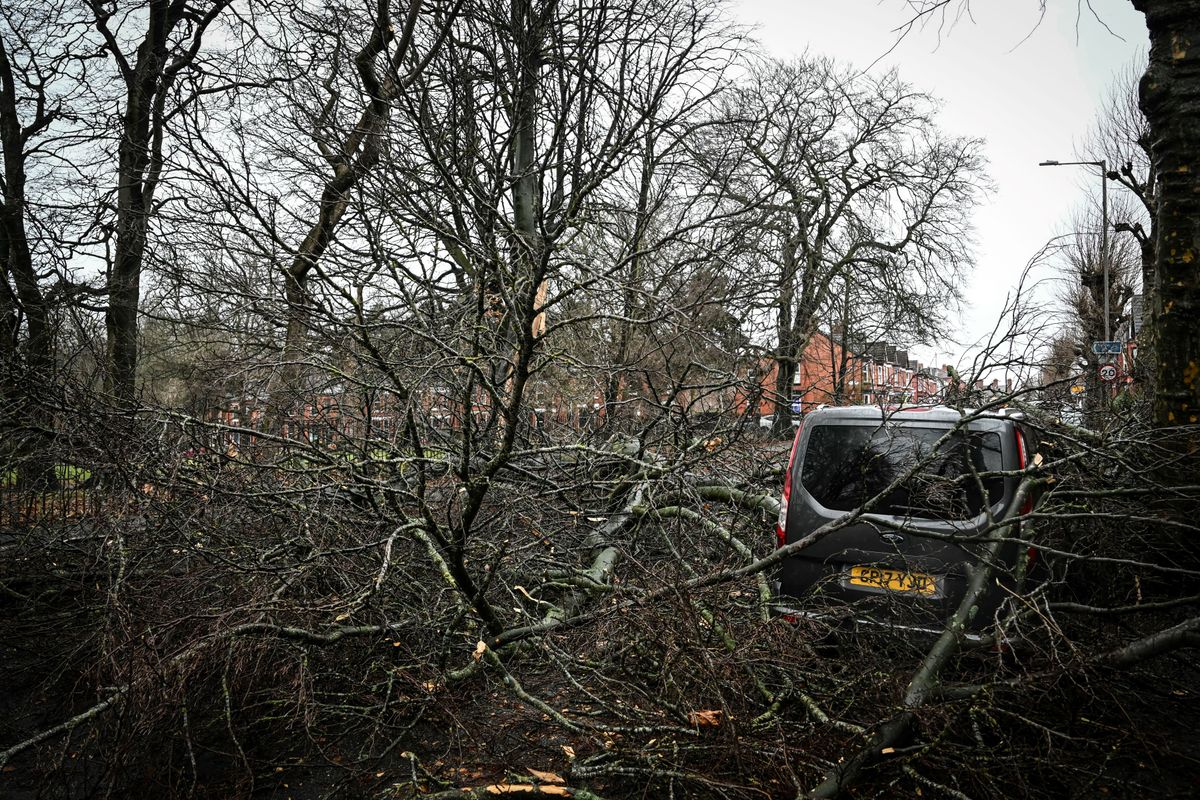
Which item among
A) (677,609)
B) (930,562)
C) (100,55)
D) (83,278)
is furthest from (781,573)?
(100,55)

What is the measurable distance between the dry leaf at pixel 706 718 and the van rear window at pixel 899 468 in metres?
1.52

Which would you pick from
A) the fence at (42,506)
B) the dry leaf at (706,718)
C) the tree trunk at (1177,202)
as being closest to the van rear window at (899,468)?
the tree trunk at (1177,202)

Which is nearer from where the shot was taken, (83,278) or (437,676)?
(437,676)

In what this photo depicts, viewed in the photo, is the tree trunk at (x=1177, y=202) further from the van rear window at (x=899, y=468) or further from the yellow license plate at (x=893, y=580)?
the yellow license plate at (x=893, y=580)

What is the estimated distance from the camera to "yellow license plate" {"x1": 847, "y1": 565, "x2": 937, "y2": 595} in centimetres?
456

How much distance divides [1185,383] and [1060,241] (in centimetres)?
144

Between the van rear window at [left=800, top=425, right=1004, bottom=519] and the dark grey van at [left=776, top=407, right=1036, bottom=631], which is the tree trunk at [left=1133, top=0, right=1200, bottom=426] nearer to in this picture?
the dark grey van at [left=776, top=407, right=1036, bottom=631]

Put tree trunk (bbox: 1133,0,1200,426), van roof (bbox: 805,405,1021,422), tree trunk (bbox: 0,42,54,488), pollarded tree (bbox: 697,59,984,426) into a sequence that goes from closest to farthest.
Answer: van roof (bbox: 805,405,1021,422), tree trunk (bbox: 1133,0,1200,426), tree trunk (bbox: 0,42,54,488), pollarded tree (bbox: 697,59,984,426)

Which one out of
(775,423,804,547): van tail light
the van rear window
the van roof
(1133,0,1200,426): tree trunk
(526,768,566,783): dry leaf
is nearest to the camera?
(526,768,566,783): dry leaf

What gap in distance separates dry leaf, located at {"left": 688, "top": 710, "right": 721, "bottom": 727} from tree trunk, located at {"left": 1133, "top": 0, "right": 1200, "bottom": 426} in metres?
3.65

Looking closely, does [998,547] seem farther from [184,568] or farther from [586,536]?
[184,568]

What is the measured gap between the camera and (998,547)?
14.3 feet

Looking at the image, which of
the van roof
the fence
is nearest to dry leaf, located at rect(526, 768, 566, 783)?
the van roof

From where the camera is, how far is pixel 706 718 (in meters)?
3.72
